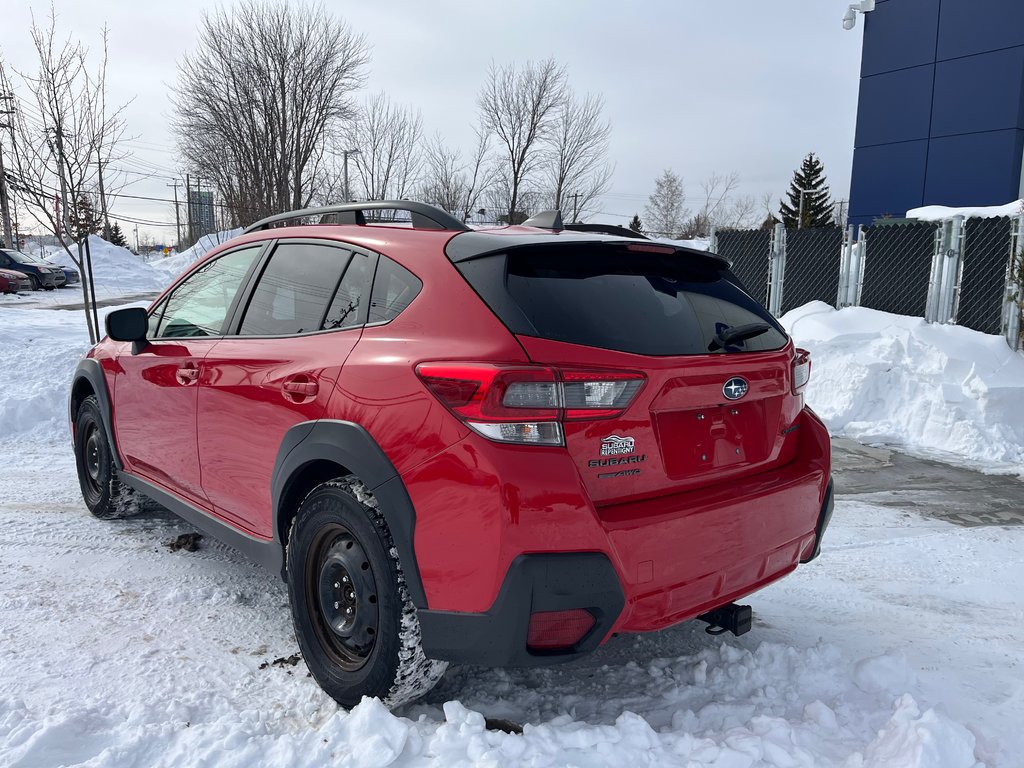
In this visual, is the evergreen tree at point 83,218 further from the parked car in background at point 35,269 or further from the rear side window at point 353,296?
the parked car in background at point 35,269

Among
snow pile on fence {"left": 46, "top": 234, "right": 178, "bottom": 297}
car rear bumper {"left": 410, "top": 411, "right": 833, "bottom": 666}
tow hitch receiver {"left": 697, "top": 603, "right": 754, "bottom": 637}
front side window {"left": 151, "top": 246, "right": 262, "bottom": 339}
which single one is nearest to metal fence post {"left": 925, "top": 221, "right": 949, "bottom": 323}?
tow hitch receiver {"left": 697, "top": 603, "right": 754, "bottom": 637}

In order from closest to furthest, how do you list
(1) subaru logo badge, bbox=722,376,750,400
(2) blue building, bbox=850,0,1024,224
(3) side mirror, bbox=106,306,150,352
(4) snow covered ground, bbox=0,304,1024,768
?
(4) snow covered ground, bbox=0,304,1024,768 < (1) subaru logo badge, bbox=722,376,750,400 < (3) side mirror, bbox=106,306,150,352 < (2) blue building, bbox=850,0,1024,224

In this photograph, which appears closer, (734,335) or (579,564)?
(579,564)

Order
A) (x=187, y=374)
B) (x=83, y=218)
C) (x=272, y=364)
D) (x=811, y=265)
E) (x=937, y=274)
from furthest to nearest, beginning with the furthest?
1. (x=811, y=265)
2. (x=83, y=218)
3. (x=937, y=274)
4. (x=187, y=374)
5. (x=272, y=364)

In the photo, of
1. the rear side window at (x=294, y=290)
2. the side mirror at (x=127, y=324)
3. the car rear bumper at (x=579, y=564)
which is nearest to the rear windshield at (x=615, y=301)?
the car rear bumper at (x=579, y=564)

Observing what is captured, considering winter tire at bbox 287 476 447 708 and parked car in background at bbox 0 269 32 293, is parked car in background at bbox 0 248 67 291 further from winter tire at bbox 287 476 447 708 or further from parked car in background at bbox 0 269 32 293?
winter tire at bbox 287 476 447 708

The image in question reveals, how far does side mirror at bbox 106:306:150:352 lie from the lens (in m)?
3.76

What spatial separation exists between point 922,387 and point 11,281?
1025 inches

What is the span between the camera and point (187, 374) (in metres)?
3.41

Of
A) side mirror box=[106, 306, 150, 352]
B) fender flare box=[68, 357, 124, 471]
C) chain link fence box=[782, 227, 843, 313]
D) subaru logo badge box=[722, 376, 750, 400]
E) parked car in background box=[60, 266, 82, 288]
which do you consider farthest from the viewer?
parked car in background box=[60, 266, 82, 288]

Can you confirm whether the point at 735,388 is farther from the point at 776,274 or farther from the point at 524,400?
the point at 776,274

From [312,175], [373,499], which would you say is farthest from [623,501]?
[312,175]

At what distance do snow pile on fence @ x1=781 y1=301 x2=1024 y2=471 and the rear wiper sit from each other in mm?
→ 5302

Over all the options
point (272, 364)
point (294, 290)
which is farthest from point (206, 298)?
point (272, 364)
